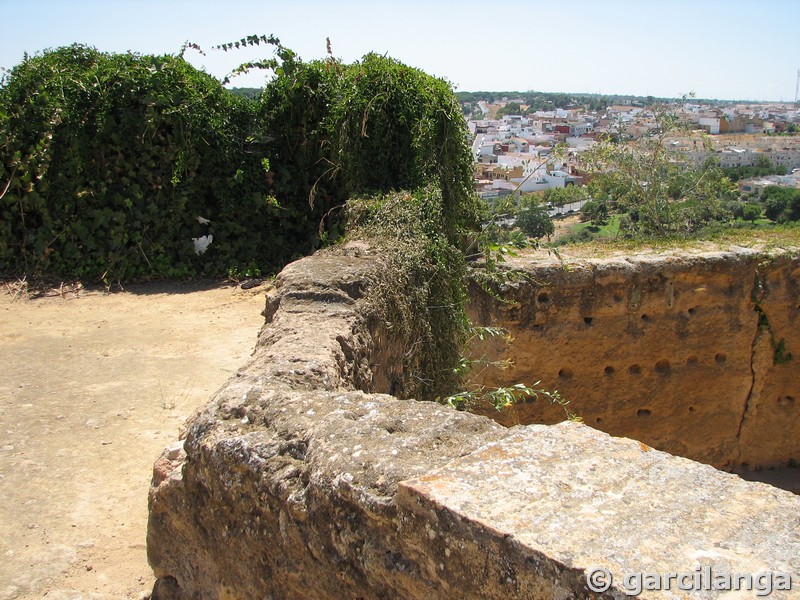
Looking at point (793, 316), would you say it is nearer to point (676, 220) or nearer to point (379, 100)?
point (676, 220)

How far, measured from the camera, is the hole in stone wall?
7449 mm

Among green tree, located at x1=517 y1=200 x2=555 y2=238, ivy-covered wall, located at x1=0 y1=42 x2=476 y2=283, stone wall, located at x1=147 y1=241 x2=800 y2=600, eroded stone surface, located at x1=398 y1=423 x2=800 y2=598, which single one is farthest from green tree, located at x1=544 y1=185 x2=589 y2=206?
eroded stone surface, located at x1=398 y1=423 x2=800 y2=598

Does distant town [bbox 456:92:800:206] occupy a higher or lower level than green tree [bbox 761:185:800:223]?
higher

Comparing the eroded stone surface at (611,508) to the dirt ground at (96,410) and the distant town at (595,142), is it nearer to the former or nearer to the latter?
the dirt ground at (96,410)

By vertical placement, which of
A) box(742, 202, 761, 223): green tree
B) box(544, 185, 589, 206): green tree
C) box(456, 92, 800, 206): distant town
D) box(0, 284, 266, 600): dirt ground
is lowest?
box(0, 284, 266, 600): dirt ground

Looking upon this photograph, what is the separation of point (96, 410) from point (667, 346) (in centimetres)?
517

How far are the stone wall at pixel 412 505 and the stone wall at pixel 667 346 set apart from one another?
3.90 meters

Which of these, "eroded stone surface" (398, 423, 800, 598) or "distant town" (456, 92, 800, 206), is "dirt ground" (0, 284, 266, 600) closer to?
"eroded stone surface" (398, 423, 800, 598)

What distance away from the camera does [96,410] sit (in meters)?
5.37

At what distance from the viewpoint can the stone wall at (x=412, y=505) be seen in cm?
185

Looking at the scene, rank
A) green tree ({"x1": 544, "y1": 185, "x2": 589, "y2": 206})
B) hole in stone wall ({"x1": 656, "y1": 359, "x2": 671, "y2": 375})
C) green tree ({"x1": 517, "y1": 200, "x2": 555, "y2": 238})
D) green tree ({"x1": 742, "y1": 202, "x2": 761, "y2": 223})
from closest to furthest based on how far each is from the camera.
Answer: hole in stone wall ({"x1": 656, "y1": 359, "x2": 671, "y2": 375})
green tree ({"x1": 517, "y1": 200, "x2": 555, "y2": 238})
green tree ({"x1": 544, "y1": 185, "x2": 589, "y2": 206})
green tree ({"x1": 742, "y1": 202, "x2": 761, "y2": 223})

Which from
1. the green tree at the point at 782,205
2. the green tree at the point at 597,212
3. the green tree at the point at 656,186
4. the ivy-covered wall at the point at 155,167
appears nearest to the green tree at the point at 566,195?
the green tree at the point at 597,212

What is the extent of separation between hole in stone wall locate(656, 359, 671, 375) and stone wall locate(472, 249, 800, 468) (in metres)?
0.01

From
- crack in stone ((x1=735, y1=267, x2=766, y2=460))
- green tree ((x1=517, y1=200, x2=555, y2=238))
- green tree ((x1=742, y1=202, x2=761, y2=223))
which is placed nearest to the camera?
crack in stone ((x1=735, y1=267, x2=766, y2=460))
